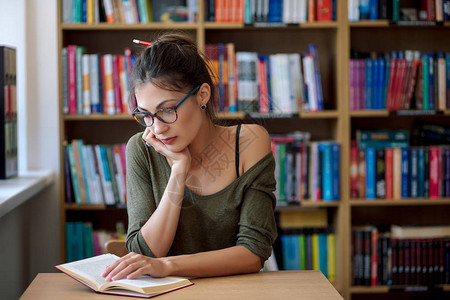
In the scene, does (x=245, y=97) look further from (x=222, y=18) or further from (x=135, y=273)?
(x=135, y=273)

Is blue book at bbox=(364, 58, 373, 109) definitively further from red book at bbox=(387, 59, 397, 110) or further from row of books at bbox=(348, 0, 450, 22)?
row of books at bbox=(348, 0, 450, 22)

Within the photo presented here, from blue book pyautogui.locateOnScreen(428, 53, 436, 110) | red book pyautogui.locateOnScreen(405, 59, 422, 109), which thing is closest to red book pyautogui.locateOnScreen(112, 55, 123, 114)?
red book pyautogui.locateOnScreen(405, 59, 422, 109)

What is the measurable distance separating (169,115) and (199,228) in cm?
36

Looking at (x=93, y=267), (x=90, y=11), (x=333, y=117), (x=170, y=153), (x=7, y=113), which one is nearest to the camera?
(x=93, y=267)

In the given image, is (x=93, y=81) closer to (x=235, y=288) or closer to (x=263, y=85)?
(x=263, y=85)

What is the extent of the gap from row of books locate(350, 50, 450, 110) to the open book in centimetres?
166

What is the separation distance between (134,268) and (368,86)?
174 cm

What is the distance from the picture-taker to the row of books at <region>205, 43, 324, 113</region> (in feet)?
8.61

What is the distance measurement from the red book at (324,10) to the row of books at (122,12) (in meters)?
0.59

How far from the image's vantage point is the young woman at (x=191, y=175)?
1.45m

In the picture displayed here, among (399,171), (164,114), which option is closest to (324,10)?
(399,171)

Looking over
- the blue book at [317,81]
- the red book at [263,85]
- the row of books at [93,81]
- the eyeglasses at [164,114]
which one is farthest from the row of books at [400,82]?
the eyeglasses at [164,114]

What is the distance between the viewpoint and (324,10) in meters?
2.63

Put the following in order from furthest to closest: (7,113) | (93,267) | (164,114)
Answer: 1. (7,113)
2. (164,114)
3. (93,267)
